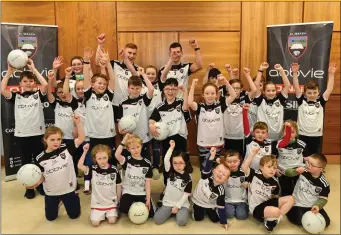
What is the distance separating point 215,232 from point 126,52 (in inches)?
101

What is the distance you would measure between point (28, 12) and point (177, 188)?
3718 millimetres

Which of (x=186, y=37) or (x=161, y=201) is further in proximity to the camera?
(x=186, y=37)

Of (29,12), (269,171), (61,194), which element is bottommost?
(61,194)

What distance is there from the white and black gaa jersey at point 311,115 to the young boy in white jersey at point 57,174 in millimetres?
2921

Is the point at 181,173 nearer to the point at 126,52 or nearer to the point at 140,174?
the point at 140,174

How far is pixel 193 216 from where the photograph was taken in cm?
380

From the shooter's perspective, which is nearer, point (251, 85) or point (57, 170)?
point (57, 170)

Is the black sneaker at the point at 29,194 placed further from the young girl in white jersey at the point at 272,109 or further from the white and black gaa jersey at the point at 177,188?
the young girl in white jersey at the point at 272,109

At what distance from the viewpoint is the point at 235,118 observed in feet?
15.6

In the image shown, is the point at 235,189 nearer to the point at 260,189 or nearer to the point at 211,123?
the point at 260,189

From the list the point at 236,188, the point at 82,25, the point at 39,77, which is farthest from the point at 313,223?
the point at 82,25

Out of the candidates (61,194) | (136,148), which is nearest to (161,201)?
(136,148)

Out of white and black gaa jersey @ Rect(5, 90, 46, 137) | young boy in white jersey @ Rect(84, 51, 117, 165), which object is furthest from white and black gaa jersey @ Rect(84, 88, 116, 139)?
white and black gaa jersey @ Rect(5, 90, 46, 137)

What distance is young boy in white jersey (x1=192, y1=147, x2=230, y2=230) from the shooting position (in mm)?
3611
